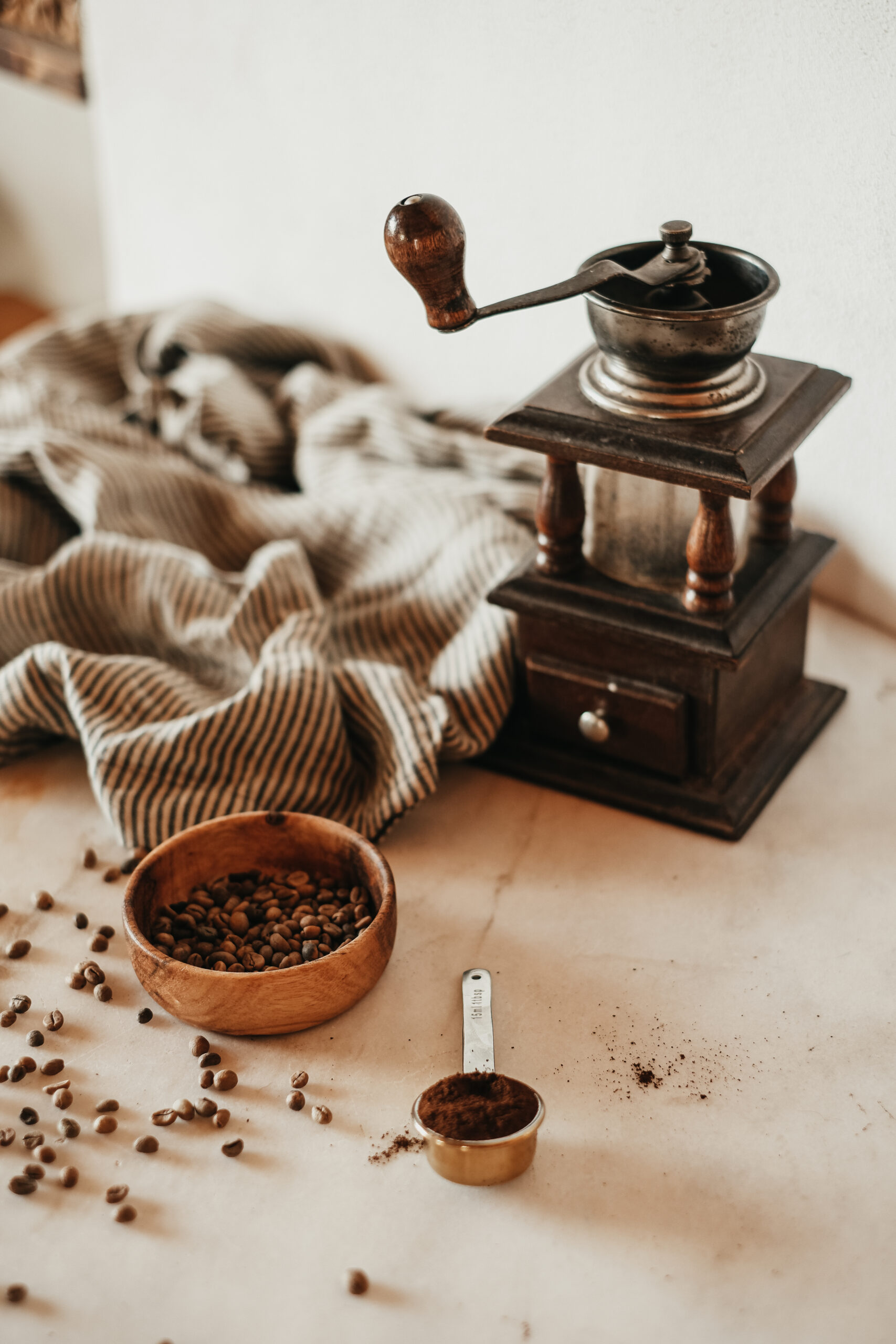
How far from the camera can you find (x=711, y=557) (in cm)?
109

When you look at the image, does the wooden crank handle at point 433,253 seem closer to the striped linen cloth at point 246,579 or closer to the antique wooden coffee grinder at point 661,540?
the antique wooden coffee grinder at point 661,540

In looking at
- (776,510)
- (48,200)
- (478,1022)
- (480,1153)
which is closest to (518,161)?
(776,510)

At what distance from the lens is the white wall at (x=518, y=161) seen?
1.27 m

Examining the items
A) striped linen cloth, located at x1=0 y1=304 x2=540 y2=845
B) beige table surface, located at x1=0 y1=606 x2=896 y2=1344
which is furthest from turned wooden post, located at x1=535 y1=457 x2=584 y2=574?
beige table surface, located at x1=0 y1=606 x2=896 y2=1344

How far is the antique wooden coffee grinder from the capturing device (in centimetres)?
103

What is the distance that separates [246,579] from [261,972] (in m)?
0.53

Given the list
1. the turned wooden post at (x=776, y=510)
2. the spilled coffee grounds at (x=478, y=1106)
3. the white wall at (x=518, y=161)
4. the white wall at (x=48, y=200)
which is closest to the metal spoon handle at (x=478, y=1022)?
the spilled coffee grounds at (x=478, y=1106)

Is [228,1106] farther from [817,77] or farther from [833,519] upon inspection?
[817,77]

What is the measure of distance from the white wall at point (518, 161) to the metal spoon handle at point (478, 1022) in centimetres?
68

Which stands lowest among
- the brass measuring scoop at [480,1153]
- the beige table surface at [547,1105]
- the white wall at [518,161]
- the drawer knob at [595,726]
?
the beige table surface at [547,1105]

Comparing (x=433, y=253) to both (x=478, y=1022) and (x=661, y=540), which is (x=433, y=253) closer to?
(x=661, y=540)

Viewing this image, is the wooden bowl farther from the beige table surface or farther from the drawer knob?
the drawer knob

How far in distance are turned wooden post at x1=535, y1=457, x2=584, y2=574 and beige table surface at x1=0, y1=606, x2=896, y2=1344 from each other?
0.23 meters

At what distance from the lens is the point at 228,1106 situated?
37.7 inches
